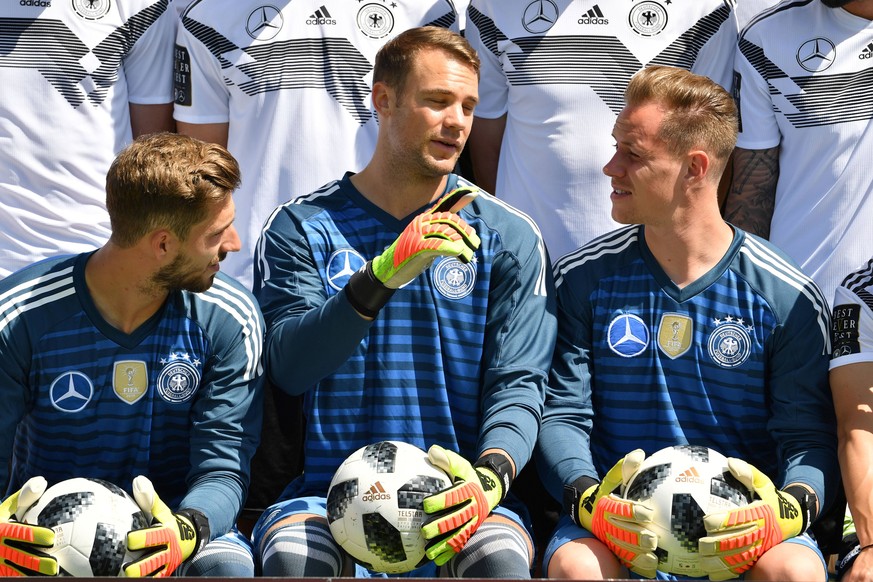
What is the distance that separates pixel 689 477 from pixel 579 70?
2165mm

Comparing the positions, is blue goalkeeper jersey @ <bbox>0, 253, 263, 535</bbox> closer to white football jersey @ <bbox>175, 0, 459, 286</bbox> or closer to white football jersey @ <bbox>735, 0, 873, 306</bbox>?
white football jersey @ <bbox>175, 0, 459, 286</bbox>

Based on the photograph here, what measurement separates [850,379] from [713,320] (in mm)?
522

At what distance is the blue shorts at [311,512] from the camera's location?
4.39 metres

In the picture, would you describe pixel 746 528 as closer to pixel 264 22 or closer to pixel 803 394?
Answer: pixel 803 394

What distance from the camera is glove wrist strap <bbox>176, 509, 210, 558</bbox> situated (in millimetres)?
4047

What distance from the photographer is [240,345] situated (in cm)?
446

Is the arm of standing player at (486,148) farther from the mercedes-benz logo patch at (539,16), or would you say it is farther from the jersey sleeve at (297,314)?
the jersey sleeve at (297,314)

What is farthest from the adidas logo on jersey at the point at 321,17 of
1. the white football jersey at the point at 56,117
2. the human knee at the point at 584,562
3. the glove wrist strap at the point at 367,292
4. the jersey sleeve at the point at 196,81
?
the human knee at the point at 584,562

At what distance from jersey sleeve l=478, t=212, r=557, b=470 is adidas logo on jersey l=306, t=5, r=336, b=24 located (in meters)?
1.43

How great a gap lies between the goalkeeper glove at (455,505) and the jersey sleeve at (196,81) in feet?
7.43

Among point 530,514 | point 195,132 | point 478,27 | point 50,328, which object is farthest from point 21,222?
point 530,514

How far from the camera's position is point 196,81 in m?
5.63

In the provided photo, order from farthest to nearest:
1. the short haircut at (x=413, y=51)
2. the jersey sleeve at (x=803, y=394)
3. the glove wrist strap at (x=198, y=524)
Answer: the short haircut at (x=413, y=51), the jersey sleeve at (x=803, y=394), the glove wrist strap at (x=198, y=524)

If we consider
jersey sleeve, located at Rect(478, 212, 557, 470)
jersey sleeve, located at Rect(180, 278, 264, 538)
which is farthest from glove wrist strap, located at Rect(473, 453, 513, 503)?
jersey sleeve, located at Rect(180, 278, 264, 538)
